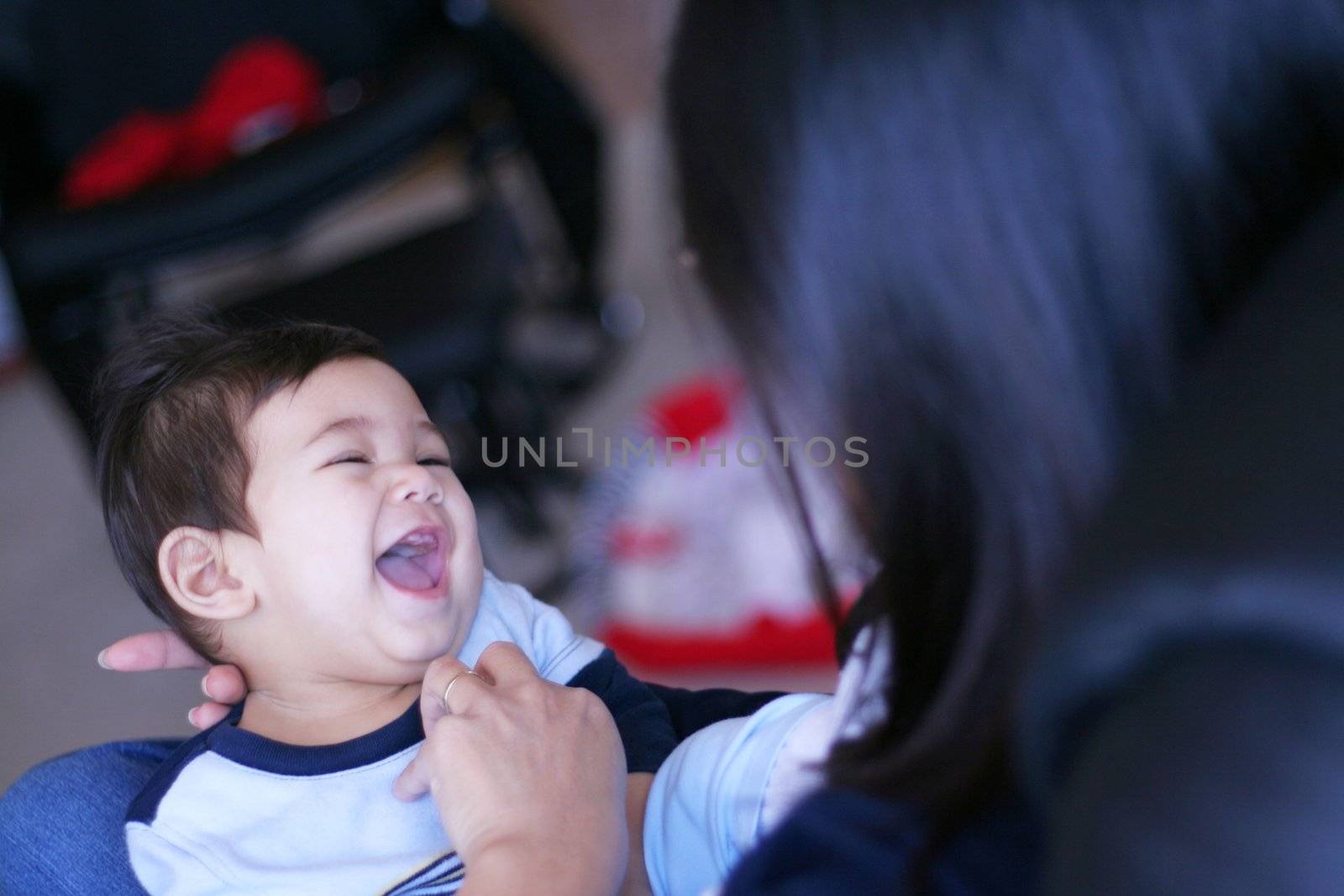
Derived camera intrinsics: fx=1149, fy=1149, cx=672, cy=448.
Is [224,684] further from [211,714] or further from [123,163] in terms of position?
[123,163]

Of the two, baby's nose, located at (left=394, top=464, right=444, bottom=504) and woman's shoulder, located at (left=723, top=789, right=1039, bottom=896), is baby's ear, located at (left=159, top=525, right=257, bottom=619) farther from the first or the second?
woman's shoulder, located at (left=723, top=789, right=1039, bottom=896)

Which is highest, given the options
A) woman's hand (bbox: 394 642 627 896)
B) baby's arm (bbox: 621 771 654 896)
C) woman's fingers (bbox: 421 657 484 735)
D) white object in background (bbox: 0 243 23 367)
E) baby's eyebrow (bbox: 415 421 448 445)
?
white object in background (bbox: 0 243 23 367)

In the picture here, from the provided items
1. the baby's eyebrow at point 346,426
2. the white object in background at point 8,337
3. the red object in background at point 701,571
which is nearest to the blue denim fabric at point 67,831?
the baby's eyebrow at point 346,426

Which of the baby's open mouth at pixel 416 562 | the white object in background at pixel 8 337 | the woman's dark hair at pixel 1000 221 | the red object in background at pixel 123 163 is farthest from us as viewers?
the white object in background at pixel 8 337

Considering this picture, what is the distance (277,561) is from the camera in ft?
2.12

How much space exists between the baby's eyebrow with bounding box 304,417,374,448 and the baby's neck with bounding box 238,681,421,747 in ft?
0.50

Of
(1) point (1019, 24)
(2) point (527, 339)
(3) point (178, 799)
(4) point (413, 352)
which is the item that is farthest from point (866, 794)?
(2) point (527, 339)

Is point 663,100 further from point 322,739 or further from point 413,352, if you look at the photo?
point 413,352

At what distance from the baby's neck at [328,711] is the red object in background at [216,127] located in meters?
1.50

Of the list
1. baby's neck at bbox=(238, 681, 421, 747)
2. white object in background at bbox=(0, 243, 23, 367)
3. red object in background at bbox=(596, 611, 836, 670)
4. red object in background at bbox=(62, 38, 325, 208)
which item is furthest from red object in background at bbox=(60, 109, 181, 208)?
baby's neck at bbox=(238, 681, 421, 747)

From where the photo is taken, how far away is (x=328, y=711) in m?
0.69

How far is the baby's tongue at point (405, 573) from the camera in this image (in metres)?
0.64

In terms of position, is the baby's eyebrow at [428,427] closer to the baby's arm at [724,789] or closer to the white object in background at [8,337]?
the baby's arm at [724,789]

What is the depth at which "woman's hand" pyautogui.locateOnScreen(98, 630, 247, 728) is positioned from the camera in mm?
713
